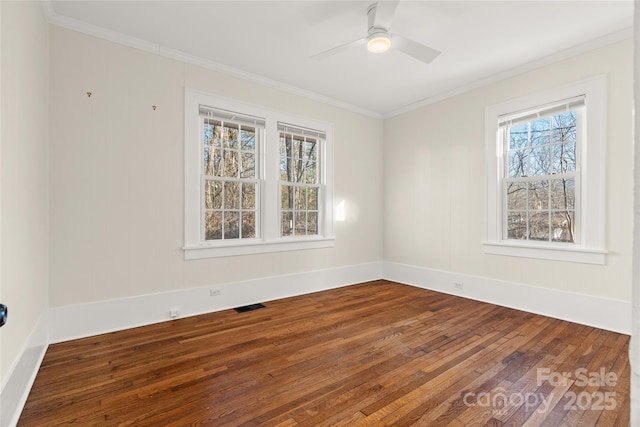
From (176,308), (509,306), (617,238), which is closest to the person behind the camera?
(617,238)

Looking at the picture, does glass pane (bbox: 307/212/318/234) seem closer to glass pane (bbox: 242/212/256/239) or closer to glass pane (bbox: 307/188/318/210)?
glass pane (bbox: 307/188/318/210)

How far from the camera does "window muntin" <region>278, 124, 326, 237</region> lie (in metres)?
4.46

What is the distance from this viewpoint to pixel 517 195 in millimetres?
3994

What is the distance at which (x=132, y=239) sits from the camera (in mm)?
3234

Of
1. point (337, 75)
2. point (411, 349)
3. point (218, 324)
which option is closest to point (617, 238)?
point (411, 349)

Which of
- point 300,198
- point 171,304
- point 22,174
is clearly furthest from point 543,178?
point 22,174

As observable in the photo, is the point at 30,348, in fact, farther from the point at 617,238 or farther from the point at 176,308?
the point at 617,238

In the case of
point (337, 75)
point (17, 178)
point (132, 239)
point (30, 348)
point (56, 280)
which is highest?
point (337, 75)

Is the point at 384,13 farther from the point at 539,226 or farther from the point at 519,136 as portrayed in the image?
the point at 539,226

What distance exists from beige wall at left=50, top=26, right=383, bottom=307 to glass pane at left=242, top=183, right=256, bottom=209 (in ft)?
2.25

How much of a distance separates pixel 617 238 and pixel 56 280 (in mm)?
5370

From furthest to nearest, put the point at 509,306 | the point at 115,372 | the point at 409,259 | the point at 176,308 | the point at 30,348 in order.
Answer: the point at 409,259 → the point at 509,306 → the point at 176,308 → the point at 115,372 → the point at 30,348

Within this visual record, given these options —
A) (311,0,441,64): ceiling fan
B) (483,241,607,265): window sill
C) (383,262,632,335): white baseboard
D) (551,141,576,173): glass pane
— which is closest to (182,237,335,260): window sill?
(383,262,632,335): white baseboard

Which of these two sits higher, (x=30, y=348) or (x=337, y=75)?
(x=337, y=75)
